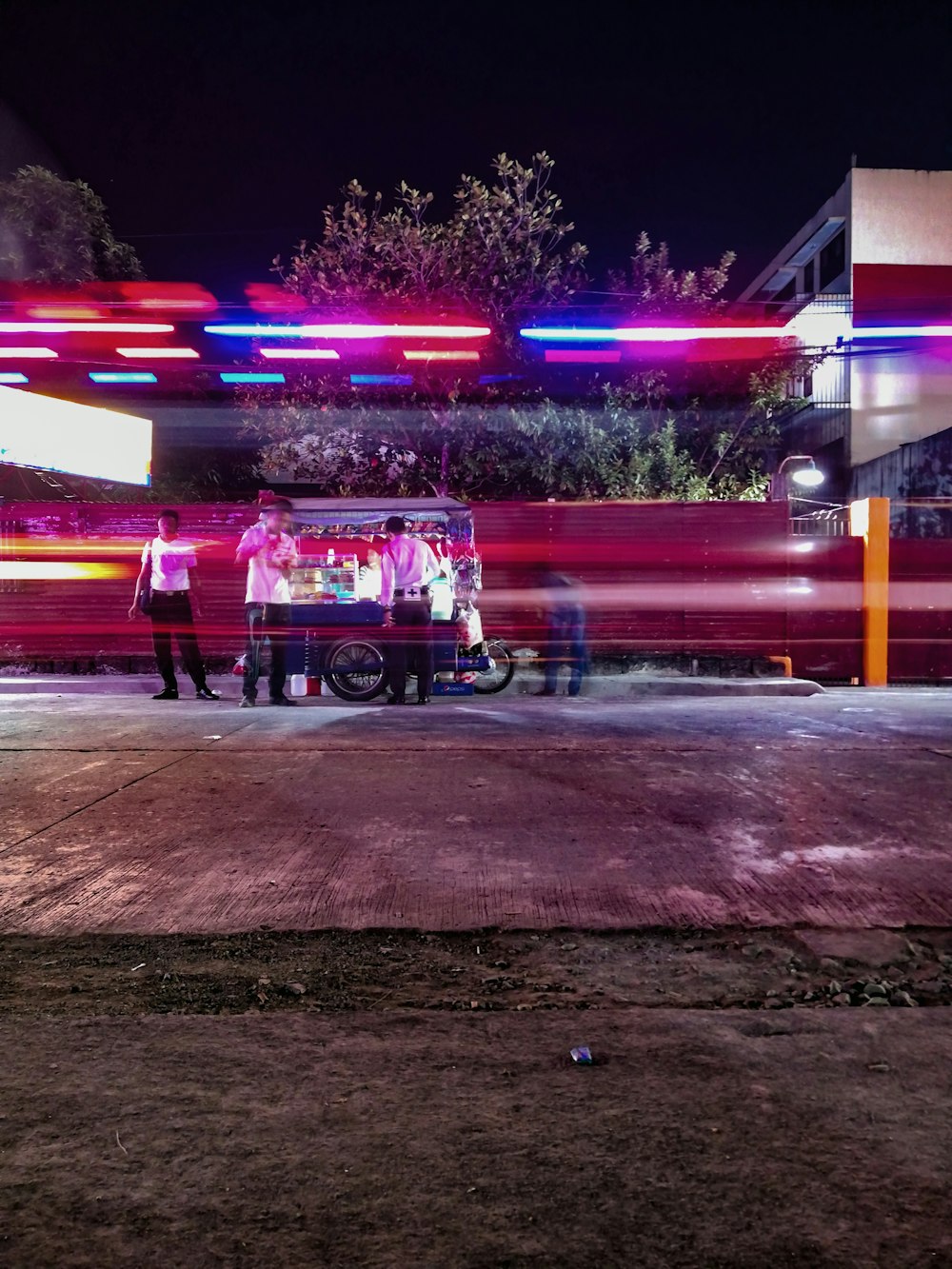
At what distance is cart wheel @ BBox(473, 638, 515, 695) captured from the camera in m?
12.6

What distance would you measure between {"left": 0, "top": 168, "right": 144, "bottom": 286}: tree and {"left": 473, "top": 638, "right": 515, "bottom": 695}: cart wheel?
12764 millimetres

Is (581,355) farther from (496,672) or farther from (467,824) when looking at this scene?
(467,824)

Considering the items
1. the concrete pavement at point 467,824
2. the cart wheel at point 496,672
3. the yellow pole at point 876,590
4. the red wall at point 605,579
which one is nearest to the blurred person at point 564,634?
the cart wheel at point 496,672

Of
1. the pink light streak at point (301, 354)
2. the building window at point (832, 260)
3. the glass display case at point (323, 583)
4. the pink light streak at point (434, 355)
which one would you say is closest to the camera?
the glass display case at point (323, 583)

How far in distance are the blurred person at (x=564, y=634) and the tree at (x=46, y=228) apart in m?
12.6

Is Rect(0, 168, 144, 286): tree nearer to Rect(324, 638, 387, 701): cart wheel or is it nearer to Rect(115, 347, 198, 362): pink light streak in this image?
Rect(115, 347, 198, 362): pink light streak

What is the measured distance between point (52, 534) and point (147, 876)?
36.1ft

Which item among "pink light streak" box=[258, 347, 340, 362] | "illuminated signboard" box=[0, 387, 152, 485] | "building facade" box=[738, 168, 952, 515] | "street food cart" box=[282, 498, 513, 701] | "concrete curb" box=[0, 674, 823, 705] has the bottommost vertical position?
"concrete curb" box=[0, 674, 823, 705]

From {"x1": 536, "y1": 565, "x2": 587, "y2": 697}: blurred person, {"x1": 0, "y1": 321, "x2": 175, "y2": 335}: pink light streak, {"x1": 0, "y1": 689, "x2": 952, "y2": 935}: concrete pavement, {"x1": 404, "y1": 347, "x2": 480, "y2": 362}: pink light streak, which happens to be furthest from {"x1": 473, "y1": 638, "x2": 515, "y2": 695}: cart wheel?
{"x1": 0, "y1": 321, "x2": 175, "y2": 335}: pink light streak

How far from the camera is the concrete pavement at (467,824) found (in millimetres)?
4328

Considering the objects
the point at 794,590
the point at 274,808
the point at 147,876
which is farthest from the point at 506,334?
the point at 147,876

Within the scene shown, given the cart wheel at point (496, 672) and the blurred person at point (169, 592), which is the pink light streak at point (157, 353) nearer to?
the blurred person at point (169, 592)

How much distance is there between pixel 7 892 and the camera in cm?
447

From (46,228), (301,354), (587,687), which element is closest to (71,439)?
(301,354)
